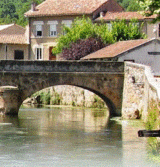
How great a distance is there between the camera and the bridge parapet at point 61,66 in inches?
1706

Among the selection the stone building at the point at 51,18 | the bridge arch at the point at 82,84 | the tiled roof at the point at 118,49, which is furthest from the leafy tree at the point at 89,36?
the bridge arch at the point at 82,84

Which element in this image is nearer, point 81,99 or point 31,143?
point 31,143

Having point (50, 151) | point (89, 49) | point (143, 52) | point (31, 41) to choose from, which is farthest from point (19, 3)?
point (50, 151)

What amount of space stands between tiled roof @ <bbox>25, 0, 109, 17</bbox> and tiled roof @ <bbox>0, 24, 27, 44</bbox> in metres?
2.97

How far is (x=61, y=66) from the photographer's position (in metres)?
43.8

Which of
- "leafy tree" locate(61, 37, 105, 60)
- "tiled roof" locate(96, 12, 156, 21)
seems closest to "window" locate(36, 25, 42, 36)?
"tiled roof" locate(96, 12, 156, 21)

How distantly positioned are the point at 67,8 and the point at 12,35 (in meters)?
7.05

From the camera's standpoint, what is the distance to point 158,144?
24.0 m

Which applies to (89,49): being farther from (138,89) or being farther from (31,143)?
(31,143)

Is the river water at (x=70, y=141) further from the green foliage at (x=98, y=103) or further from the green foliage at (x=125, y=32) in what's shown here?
the green foliage at (x=125, y=32)

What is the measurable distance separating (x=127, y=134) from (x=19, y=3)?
317 feet

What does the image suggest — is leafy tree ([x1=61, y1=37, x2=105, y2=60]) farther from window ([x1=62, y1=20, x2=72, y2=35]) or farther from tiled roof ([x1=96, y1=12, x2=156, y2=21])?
window ([x1=62, y1=20, x2=72, y2=35])

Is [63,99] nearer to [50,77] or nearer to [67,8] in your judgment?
[50,77]

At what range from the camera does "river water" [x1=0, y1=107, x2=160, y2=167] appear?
997 inches
